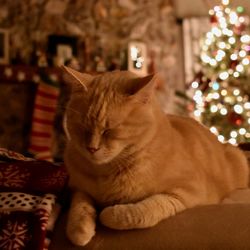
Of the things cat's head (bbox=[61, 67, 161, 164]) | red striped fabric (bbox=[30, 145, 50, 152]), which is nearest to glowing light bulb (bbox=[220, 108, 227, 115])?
red striped fabric (bbox=[30, 145, 50, 152])

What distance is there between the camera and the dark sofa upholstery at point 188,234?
31.5 inches

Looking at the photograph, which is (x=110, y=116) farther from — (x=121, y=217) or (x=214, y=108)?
(x=214, y=108)

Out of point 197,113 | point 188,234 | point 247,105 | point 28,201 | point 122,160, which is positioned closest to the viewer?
point 188,234

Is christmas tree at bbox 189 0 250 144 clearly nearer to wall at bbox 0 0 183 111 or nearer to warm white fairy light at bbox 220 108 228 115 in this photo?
warm white fairy light at bbox 220 108 228 115

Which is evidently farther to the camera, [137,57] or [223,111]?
[137,57]

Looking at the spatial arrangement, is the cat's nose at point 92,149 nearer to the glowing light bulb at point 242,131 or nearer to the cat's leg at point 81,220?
the cat's leg at point 81,220

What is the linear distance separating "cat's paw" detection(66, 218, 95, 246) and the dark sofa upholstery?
1 cm

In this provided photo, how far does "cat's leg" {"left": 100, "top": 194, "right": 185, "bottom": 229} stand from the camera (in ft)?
2.86

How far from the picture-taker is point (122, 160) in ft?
3.36

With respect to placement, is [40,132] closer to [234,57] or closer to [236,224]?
[234,57]

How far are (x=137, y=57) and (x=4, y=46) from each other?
1.31 meters

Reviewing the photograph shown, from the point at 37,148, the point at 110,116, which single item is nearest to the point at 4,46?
the point at 37,148

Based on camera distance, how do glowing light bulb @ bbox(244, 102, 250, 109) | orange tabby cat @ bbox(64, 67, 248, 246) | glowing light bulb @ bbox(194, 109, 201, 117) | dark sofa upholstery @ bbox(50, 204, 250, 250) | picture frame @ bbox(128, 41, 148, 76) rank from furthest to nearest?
picture frame @ bbox(128, 41, 148, 76)
glowing light bulb @ bbox(194, 109, 201, 117)
glowing light bulb @ bbox(244, 102, 250, 109)
orange tabby cat @ bbox(64, 67, 248, 246)
dark sofa upholstery @ bbox(50, 204, 250, 250)

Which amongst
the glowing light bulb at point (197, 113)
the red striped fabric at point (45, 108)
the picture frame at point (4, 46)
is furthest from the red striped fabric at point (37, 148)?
the glowing light bulb at point (197, 113)
